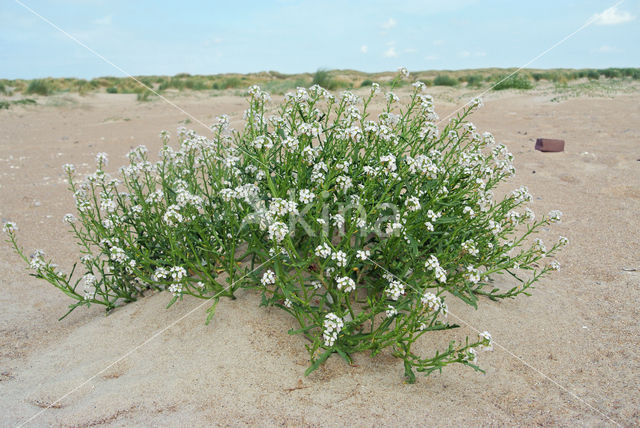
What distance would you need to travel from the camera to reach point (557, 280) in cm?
417

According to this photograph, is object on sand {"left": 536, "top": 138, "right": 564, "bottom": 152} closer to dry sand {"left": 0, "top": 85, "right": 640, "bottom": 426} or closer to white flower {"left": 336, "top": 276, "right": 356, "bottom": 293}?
dry sand {"left": 0, "top": 85, "right": 640, "bottom": 426}

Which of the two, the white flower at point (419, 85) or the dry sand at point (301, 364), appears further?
the white flower at point (419, 85)

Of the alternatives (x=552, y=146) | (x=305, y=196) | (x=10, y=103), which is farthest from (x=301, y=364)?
(x=10, y=103)

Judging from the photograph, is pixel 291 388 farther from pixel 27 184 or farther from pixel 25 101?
pixel 25 101

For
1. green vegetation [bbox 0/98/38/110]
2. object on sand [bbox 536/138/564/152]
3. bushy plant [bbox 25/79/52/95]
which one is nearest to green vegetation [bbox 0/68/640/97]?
bushy plant [bbox 25/79/52/95]

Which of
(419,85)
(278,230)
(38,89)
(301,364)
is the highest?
(38,89)

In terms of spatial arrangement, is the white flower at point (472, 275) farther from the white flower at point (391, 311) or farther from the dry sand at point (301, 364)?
the white flower at point (391, 311)

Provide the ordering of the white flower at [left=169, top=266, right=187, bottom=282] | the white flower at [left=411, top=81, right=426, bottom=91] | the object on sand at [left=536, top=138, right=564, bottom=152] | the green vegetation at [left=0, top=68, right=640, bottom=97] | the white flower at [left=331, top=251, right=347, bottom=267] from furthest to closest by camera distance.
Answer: the green vegetation at [left=0, top=68, right=640, bottom=97] < the object on sand at [left=536, top=138, right=564, bottom=152] < the white flower at [left=411, top=81, right=426, bottom=91] < the white flower at [left=169, top=266, right=187, bottom=282] < the white flower at [left=331, top=251, right=347, bottom=267]

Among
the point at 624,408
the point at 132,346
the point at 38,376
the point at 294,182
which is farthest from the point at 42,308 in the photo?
the point at 624,408

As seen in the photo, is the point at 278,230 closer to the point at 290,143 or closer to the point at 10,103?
the point at 290,143

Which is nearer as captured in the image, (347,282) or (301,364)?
(347,282)

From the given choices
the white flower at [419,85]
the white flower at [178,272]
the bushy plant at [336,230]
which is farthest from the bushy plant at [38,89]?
the white flower at [419,85]

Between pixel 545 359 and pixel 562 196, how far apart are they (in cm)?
415

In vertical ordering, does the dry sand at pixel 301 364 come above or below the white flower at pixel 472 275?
below
